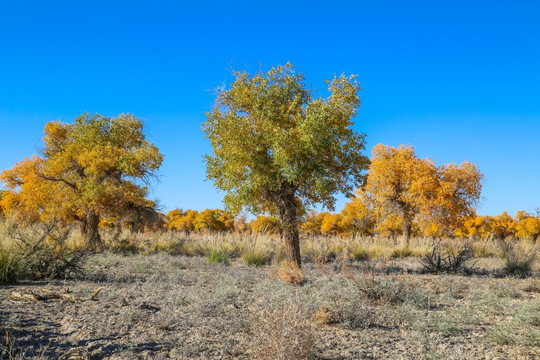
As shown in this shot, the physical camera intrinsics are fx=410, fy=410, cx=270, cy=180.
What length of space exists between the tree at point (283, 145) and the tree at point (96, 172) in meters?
6.69

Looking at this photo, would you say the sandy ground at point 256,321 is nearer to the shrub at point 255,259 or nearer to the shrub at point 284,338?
the shrub at point 284,338

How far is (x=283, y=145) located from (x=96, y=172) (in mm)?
9734

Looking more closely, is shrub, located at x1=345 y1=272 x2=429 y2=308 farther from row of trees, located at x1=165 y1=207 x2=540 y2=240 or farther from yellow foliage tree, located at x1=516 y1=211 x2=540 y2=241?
yellow foliage tree, located at x1=516 y1=211 x2=540 y2=241

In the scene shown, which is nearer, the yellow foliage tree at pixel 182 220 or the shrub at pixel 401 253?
the shrub at pixel 401 253

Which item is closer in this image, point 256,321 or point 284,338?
point 284,338

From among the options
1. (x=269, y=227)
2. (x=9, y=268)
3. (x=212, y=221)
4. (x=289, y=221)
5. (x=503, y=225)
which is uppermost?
(x=212, y=221)

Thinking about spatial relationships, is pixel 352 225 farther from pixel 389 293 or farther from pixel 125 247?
pixel 389 293

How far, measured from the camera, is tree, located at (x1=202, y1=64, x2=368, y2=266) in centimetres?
1060

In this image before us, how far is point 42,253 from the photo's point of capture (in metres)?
9.17

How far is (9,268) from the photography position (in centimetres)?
854

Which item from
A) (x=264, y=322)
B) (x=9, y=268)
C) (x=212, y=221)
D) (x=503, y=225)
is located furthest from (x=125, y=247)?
A: (x=503, y=225)

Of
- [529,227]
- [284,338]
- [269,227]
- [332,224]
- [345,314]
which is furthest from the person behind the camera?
[332,224]

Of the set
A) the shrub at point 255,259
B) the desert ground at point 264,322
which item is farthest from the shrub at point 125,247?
the desert ground at point 264,322

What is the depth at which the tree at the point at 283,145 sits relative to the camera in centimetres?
1060
